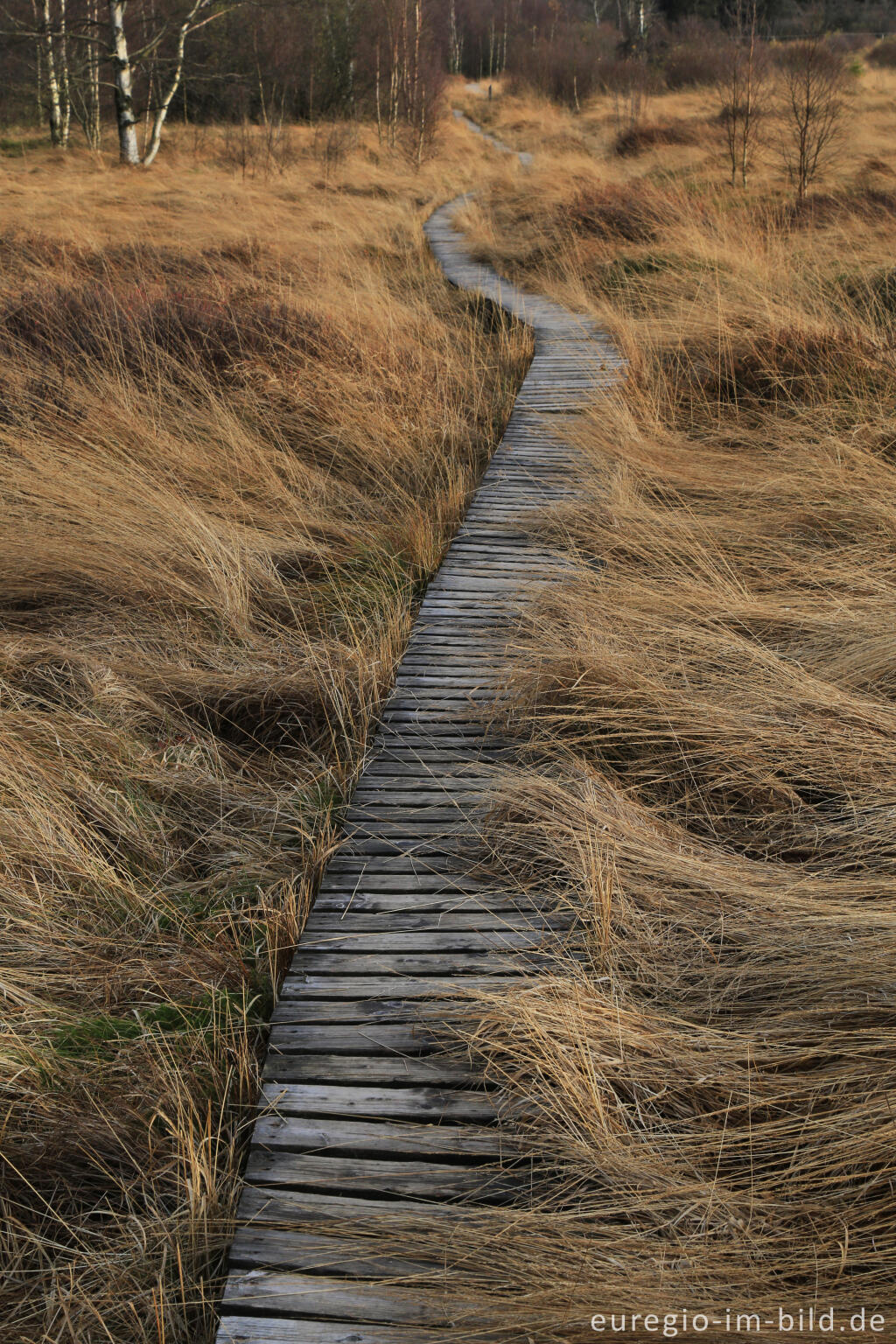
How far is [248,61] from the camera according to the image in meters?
21.1

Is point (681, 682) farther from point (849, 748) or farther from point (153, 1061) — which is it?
point (153, 1061)

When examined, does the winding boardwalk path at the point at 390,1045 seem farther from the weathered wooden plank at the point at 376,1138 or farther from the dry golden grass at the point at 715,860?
the dry golden grass at the point at 715,860

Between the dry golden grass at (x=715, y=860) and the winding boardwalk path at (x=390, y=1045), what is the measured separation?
0.35 feet

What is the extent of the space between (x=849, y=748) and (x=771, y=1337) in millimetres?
1595

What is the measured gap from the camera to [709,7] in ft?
118

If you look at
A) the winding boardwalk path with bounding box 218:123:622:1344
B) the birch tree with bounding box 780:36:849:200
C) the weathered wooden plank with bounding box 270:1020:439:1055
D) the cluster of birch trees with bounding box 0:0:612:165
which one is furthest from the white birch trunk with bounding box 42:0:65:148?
the weathered wooden plank with bounding box 270:1020:439:1055

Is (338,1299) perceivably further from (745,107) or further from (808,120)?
(745,107)

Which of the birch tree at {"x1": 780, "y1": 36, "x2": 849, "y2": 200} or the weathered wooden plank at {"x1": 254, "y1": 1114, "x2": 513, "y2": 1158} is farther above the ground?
the birch tree at {"x1": 780, "y1": 36, "x2": 849, "y2": 200}

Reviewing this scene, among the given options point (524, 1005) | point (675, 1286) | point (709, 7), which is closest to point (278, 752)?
point (524, 1005)

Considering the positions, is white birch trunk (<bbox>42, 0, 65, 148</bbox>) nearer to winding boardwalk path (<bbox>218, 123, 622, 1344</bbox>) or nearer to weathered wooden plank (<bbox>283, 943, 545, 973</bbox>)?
winding boardwalk path (<bbox>218, 123, 622, 1344</bbox>)

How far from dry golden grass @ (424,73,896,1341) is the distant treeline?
11131 millimetres

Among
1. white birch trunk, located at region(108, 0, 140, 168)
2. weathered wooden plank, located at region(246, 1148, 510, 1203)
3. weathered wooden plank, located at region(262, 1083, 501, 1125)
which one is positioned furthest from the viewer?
white birch trunk, located at region(108, 0, 140, 168)

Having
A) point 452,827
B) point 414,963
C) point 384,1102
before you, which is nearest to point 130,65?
point 452,827

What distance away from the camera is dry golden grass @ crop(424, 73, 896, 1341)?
1.58m
